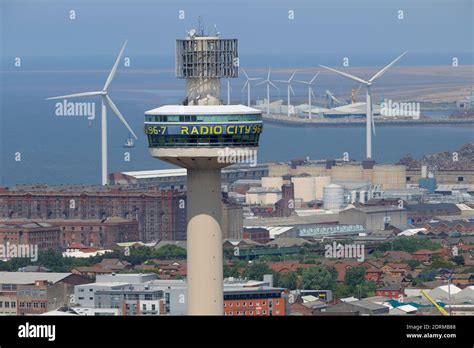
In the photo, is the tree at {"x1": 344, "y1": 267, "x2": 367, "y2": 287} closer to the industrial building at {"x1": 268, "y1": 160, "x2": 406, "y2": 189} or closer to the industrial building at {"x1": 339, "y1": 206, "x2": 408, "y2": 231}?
the industrial building at {"x1": 339, "y1": 206, "x2": 408, "y2": 231}

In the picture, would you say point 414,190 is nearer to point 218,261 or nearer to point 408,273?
point 408,273

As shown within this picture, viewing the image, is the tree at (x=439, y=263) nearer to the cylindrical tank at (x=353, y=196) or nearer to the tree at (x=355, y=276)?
the tree at (x=355, y=276)

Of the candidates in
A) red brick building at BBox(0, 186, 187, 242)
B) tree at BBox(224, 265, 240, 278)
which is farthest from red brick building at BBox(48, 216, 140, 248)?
tree at BBox(224, 265, 240, 278)

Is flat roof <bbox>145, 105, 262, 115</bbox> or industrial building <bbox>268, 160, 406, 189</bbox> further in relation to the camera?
industrial building <bbox>268, 160, 406, 189</bbox>

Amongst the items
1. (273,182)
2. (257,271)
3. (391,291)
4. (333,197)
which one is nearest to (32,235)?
(257,271)

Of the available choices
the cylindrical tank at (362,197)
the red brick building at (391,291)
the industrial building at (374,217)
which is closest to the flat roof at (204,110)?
the red brick building at (391,291)

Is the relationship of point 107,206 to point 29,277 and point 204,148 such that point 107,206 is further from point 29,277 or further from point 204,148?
point 204,148
